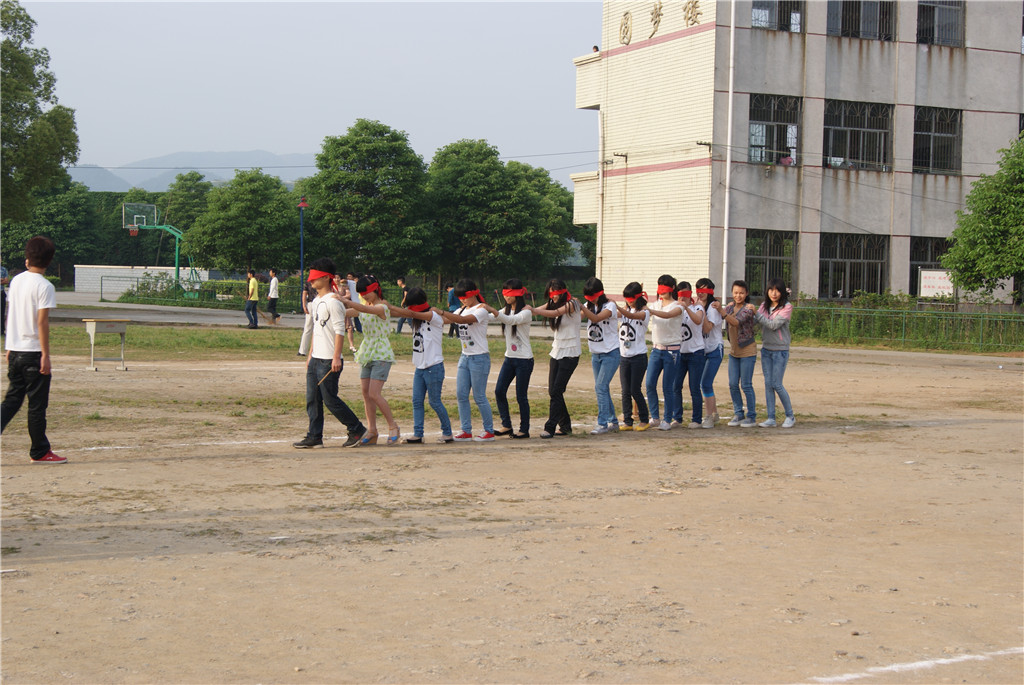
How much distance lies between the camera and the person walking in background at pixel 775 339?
13133mm

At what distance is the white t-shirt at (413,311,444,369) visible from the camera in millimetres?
11031

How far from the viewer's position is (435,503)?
26.9ft

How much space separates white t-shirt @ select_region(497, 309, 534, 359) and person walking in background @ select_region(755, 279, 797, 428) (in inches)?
135

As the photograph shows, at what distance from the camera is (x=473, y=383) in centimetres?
1138

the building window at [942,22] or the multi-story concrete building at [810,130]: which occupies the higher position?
the building window at [942,22]

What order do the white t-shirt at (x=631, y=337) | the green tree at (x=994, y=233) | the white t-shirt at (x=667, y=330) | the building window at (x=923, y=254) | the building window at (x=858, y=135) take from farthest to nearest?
the building window at (x=923, y=254) < the building window at (x=858, y=135) < the green tree at (x=994, y=233) < the white t-shirt at (x=667, y=330) < the white t-shirt at (x=631, y=337)

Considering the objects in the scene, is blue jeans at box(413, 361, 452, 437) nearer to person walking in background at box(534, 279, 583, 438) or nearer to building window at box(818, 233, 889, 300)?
person walking in background at box(534, 279, 583, 438)

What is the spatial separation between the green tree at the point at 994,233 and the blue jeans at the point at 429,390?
24.5 meters

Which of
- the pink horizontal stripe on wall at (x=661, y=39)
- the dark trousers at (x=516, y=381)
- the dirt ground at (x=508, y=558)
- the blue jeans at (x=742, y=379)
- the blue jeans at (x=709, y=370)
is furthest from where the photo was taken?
the pink horizontal stripe on wall at (x=661, y=39)

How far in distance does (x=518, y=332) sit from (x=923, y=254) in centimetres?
3215

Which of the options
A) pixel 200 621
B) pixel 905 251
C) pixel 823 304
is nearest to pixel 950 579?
pixel 200 621

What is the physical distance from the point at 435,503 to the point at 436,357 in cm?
308

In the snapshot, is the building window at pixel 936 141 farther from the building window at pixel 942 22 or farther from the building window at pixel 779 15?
the building window at pixel 779 15

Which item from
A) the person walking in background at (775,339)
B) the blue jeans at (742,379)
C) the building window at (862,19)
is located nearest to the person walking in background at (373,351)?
the blue jeans at (742,379)
